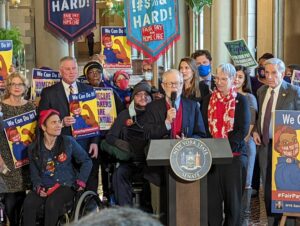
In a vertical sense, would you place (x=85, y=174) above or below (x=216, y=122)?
below

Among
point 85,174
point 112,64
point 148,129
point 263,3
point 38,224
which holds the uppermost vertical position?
point 263,3

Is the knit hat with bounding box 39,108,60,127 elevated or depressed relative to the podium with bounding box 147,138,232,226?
elevated

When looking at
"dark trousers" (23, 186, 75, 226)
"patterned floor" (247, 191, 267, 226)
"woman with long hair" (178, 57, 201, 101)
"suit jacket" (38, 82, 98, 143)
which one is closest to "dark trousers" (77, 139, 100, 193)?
"suit jacket" (38, 82, 98, 143)

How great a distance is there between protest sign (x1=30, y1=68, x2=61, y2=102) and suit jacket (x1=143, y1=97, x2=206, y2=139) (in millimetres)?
2004

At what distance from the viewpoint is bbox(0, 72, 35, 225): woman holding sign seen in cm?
565

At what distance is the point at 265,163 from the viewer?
5715mm

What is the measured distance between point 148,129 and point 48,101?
109 cm

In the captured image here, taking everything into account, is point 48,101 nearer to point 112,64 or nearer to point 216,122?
point 216,122

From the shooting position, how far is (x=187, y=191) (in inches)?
186

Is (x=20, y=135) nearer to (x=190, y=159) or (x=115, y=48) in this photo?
(x=190, y=159)

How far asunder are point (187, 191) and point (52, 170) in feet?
4.12

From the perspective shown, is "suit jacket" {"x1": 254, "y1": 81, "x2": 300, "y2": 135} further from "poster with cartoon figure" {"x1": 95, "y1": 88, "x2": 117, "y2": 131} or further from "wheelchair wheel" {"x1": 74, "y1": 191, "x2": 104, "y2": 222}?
"wheelchair wheel" {"x1": 74, "y1": 191, "x2": 104, "y2": 222}

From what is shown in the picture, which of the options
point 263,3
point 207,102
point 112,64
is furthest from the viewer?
point 263,3

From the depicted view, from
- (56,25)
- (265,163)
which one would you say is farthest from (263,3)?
(265,163)
